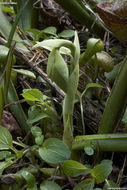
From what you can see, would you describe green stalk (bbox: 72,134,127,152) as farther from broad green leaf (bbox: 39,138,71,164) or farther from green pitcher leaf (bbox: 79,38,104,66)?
green pitcher leaf (bbox: 79,38,104,66)

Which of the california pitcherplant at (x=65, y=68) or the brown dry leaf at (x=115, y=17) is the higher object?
the brown dry leaf at (x=115, y=17)

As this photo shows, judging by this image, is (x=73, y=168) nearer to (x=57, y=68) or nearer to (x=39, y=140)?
(x=39, y=140)

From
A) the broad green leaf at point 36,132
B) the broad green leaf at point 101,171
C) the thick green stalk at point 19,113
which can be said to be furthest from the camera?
the thick green stalk at point 19,113

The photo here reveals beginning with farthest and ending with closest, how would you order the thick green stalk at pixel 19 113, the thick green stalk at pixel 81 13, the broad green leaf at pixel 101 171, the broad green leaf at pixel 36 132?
1. the thick green stalk at pixel 81 13
2. the thick green stalk at pixel 19 113
3. the broad green leaf at pixel 36 132
4. the broad green leaf at pixel 101 171

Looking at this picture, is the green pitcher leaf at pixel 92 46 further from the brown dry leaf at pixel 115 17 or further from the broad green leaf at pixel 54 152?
the broad green leaf at pixel 54 152

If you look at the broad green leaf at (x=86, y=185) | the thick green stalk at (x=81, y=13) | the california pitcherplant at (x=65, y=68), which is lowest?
the broad green leaf at (x=86, y=185)

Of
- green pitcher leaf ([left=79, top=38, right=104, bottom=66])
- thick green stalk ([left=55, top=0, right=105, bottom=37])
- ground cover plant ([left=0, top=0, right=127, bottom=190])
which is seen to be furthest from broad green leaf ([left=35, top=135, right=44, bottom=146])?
thick green stalk ([left=55, top=0, right=105, bottom=37])

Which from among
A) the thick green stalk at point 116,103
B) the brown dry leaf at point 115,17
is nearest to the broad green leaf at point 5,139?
the thick green stalk at point 116,103
